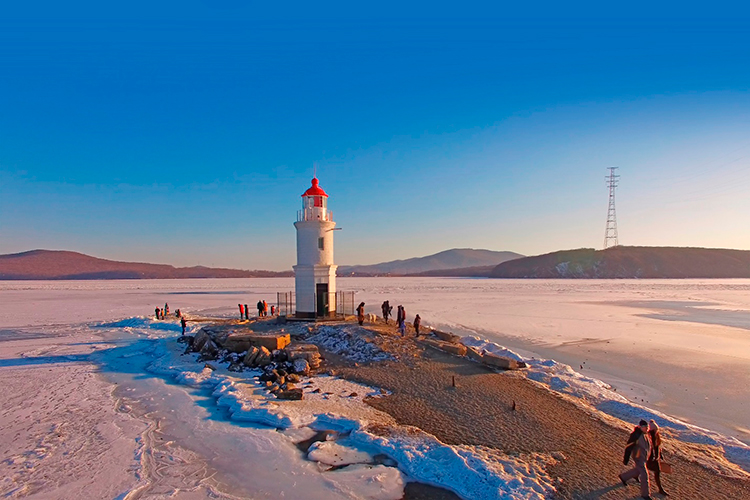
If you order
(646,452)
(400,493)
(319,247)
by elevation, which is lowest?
(400,493)

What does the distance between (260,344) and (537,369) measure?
9384 millimetres

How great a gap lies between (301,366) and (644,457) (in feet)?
31.0

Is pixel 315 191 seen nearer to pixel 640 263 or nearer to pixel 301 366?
pixel 301 366

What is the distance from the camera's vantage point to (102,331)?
23.7 meters

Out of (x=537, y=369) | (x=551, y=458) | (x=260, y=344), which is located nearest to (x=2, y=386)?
(x=260, y=344)

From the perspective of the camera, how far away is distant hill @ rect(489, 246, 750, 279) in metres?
99.4

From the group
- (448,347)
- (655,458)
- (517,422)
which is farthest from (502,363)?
(655,458)

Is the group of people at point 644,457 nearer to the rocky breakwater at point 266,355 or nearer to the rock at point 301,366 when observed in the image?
the rocky breakwater at point 266,355

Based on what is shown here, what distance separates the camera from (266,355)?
47.4 feet

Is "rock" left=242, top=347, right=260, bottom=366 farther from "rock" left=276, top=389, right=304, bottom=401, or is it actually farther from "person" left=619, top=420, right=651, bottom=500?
"person" left=619, top=420, right=651, bottom=500

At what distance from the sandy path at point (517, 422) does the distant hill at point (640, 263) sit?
9734cm

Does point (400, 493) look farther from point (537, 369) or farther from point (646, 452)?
point (537, 369)

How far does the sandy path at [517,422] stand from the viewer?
22.0 feet

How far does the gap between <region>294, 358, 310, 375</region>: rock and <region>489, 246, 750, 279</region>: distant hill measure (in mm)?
98297
